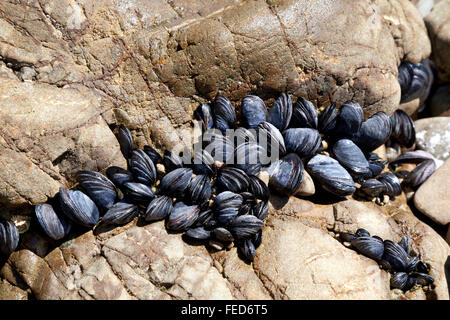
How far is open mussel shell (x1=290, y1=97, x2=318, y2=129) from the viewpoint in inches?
209

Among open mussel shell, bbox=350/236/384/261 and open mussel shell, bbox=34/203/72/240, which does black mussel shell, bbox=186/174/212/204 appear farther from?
open mussel shell, bbox=350/236/384/261

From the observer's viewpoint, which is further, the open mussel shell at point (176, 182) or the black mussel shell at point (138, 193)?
the open mussel shell at point (176, 182)

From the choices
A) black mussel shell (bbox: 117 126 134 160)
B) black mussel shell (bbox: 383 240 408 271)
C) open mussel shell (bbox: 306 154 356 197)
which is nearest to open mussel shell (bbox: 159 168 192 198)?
black mussel shell (bbox: 117 126 134 160)

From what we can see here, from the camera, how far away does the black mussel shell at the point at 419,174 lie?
5699mm

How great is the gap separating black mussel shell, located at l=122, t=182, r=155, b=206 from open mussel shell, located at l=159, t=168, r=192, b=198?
185 mm

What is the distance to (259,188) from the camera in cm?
474

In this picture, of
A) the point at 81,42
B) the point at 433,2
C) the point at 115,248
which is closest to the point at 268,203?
the point at 115,248

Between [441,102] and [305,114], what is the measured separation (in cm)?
347

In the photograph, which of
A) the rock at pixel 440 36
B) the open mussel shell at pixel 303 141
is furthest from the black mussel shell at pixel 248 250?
the rock at pixel 440 36

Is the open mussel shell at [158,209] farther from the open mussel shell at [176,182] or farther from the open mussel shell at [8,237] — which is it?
the open mussel shell at [8,237]

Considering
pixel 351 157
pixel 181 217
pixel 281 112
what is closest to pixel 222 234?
pixel 181 217

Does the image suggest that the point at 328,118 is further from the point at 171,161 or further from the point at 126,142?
the point at 126,142

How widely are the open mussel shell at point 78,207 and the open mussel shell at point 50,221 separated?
0.10 m
